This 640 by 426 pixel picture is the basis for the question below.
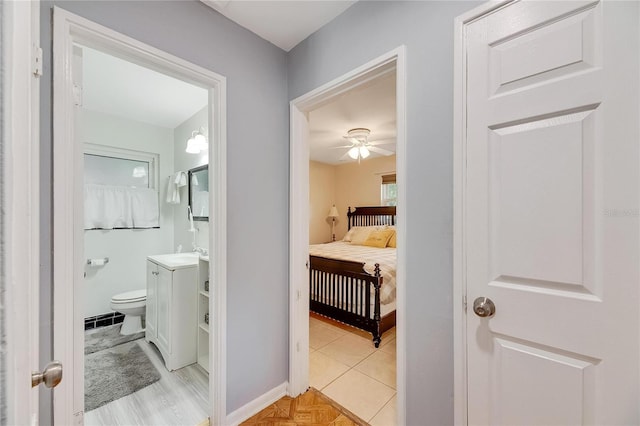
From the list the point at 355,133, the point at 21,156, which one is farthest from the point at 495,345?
the point at 355,133

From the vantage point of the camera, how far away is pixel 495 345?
109 centimetres

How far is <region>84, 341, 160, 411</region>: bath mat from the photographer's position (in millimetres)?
1869

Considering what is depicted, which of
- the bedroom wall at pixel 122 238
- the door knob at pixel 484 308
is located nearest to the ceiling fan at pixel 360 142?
the bedroom wall at pixel 122 238

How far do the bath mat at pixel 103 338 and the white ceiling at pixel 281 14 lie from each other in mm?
3003

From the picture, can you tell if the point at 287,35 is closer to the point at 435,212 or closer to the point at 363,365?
the point at 435,212

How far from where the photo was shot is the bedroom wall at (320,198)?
234 inches

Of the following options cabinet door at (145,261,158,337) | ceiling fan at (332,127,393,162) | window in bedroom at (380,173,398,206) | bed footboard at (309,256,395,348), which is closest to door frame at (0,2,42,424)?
cabinet door at (145,261,158,337)

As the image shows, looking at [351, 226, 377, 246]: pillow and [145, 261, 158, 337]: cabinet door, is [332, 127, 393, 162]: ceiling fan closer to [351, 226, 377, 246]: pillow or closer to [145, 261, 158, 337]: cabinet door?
[351, 226, 377, 246]: pillow

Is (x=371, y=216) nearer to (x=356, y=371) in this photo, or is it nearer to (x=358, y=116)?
(x=358, y=116)

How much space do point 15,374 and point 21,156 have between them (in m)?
0.31

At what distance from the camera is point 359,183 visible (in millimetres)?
5957

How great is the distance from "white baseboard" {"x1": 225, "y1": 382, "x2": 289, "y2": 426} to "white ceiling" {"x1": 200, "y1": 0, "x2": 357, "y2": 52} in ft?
7.92

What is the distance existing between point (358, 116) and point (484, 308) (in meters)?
2.73

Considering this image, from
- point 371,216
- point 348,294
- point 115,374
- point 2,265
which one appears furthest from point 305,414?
point 371,216
